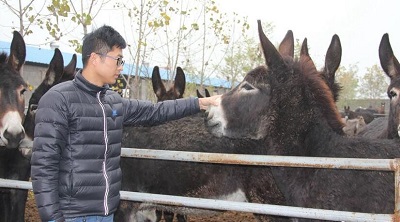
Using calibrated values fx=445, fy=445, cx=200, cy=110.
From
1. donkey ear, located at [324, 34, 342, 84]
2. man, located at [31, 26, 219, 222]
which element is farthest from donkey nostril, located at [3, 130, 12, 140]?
donkey ear, located at [324, 34, 342, 84]

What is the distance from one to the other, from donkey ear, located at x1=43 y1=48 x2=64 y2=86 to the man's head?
120 inches

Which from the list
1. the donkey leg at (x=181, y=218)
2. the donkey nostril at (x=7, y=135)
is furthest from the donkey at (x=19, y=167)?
the donkey leg at (x=181, y=218)

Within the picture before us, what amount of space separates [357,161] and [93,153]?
160cm

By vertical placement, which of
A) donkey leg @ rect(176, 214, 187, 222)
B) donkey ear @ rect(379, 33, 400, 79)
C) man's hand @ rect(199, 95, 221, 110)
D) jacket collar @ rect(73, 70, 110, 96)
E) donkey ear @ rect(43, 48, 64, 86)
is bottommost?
donkey leg @ rect(176, 214, 187, 222)

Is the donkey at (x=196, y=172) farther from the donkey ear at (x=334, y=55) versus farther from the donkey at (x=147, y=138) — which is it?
the donkey ear at (x=334, y=55)

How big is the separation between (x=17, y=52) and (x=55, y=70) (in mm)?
500

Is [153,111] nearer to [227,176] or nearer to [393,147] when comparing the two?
[227,176]

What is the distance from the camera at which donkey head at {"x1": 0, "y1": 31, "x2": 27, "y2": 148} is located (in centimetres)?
457

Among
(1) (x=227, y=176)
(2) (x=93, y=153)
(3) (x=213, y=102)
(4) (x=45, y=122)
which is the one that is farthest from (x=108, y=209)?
(1) (x=227, y=176)

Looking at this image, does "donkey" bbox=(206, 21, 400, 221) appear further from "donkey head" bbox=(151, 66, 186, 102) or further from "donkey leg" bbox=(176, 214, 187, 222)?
"donkey head" bbox=(151, 66, 186, 102)

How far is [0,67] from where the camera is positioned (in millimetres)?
5160

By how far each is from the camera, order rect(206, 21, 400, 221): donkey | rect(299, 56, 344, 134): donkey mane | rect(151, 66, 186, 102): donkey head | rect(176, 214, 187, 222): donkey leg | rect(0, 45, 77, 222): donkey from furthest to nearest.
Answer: rect(151, 66, 186, 102): donkey head < rect(176, 214, 187, 222): donkey leg < rect(0, 45, 77, 222): donkey < rect(299, 56, 344, 134): donkey mane < rect(206, 21, 400, 221): donkey

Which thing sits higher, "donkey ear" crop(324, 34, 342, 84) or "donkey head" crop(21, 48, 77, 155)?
"donkey ear" crop(324, 34, 342, 84)

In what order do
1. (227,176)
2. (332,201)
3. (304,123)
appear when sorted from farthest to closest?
(227,176) < (304,123) < (332,201)
